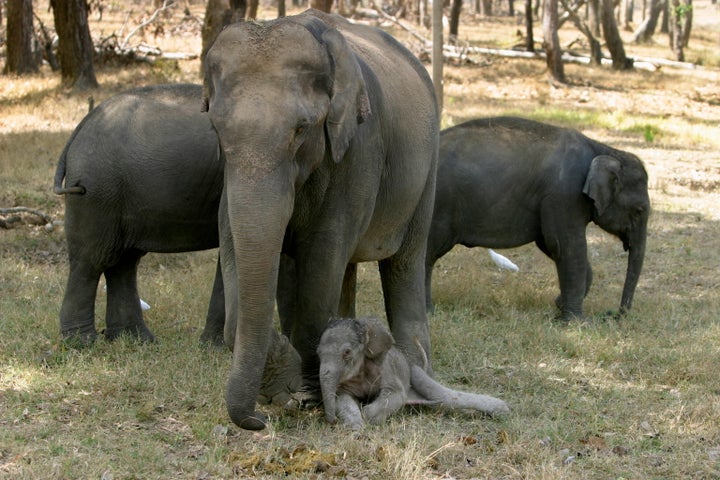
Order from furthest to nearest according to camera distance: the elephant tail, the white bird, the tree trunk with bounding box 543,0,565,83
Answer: the tree trunk with bounding box 543,0,565,83 → the white bird → the elephant tail

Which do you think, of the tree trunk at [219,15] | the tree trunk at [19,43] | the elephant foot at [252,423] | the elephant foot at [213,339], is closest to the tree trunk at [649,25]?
the tree trunk at [219,15]

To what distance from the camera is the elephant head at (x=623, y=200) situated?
841 cm

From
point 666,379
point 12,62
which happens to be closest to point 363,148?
point 666,379

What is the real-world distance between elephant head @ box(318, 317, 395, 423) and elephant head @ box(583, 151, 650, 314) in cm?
357

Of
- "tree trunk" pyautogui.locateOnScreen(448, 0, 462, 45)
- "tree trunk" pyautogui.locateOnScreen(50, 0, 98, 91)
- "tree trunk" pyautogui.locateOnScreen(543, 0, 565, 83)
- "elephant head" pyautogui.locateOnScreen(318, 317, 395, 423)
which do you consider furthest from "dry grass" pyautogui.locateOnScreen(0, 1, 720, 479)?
"tree trunk" pyautogui.locateOnScreen(448, 0, 462, 45)

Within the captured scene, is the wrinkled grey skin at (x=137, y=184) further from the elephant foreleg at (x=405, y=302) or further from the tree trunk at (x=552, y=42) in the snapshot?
the tree trunk at (x=552, y=42)

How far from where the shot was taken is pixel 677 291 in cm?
920

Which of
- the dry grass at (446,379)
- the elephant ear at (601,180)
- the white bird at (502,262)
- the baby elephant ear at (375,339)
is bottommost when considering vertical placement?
the white bird at (502,262)

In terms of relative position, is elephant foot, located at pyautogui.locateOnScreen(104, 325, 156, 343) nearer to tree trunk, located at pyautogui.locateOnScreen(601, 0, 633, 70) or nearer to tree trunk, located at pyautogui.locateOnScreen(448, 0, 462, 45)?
tree trunk, located at pyautogui.locateOnScreen(448, 0, 462, 45)

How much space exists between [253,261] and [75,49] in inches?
563

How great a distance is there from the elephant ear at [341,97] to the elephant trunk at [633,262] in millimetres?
4147

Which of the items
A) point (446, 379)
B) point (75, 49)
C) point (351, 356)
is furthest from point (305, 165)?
point (75, 49)

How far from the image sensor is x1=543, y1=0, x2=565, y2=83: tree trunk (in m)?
22.2

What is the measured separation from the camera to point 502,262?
9812 mm
